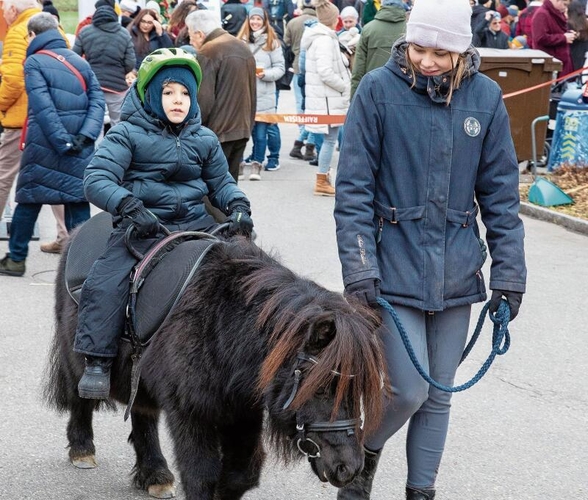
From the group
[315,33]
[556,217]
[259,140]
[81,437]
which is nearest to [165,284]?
[81,437]

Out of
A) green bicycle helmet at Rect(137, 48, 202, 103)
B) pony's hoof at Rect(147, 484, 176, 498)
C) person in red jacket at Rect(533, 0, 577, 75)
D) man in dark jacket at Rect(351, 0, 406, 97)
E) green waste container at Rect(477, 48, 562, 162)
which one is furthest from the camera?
person in red jacket at Rect(533, 0, 577, 75)

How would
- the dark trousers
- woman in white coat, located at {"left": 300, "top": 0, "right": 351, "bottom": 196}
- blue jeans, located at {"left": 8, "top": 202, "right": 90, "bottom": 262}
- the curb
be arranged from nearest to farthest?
the dark trousers
blue jeans, located at {"left": 8, "top": 202, "right": 90, "bottom": 262}
the curb
woman in white coat, located at {"left": 300, "top": 0, "right": 351, "bottom": 196}

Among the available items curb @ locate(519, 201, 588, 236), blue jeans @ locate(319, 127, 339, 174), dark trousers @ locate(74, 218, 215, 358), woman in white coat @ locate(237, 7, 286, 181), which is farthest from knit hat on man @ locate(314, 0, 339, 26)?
dark trousers @ locate(74, 218, 215, 358)

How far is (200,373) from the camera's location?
3768mm

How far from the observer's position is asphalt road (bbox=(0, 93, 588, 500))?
4.73m

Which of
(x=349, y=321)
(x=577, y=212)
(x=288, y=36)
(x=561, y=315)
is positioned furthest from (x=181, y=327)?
(x=288, y=36)

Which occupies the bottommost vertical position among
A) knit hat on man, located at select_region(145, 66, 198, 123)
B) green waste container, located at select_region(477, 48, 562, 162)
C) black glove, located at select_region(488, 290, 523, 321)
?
green waste container, located at select_region(477, 48, 562, 162)

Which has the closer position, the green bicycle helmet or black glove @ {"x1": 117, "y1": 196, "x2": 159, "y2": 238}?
black glove @ {"x1": 117, "y1": 196, "x2": 159, "y2": 238}

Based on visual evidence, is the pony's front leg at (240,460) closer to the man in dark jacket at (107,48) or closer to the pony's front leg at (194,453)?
the pony's front leg at (194,453)

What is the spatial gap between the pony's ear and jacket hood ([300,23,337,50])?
9.67 m

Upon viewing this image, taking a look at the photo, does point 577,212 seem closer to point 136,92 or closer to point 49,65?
point 49,65

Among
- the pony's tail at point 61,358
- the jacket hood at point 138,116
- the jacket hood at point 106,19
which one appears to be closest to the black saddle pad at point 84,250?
the pony's tail at point 61,358

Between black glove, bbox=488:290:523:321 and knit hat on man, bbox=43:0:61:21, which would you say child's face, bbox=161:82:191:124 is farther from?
knit hat on man, bbox=43:0:61:21

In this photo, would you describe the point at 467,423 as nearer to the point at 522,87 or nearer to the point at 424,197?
the point at 424,197
